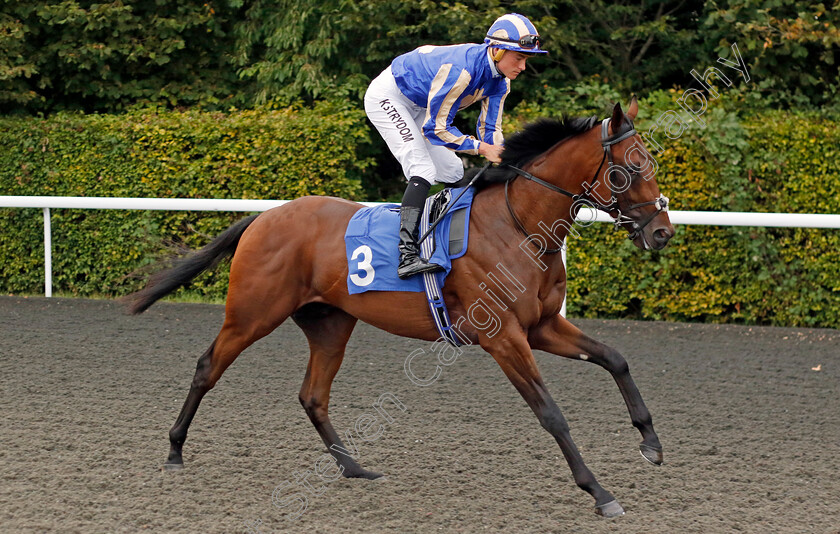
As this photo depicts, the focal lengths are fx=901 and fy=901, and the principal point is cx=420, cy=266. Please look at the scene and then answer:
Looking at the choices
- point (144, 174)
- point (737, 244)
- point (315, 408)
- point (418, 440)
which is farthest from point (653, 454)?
point (144, 174)

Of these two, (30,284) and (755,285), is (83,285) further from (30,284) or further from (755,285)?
(755,285)

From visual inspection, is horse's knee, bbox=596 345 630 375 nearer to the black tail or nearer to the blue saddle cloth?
the blue saddle cloth

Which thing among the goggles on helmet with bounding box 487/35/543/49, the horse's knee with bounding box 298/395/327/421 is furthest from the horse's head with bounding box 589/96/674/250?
the horse's knee with bounding box 298/395/327/421

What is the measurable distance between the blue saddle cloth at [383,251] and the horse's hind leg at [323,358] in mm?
357

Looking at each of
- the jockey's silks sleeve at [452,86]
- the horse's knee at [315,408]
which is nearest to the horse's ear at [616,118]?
the jockey's silks sleeve at [452,86]

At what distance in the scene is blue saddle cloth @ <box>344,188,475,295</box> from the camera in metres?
4.17

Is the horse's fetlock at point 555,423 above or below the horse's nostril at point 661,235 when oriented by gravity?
below

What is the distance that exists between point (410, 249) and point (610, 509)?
1.45 m

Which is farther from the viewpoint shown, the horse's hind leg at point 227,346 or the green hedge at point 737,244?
the green hedge at point 737,244

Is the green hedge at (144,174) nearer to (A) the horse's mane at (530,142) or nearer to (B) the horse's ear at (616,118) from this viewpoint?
(A) the horse's mane at (530,142)

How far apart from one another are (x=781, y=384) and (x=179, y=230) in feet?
19.6

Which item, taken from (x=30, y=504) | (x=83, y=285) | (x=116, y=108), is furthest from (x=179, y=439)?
(x=116, y=108)

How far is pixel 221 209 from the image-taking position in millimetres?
8469

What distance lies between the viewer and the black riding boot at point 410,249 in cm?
413
